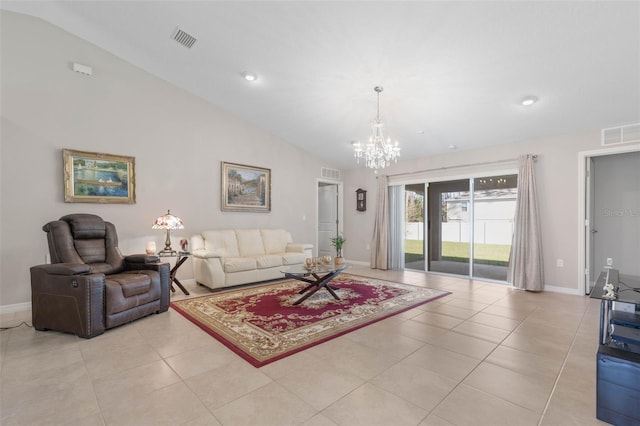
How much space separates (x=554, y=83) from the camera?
3.52m

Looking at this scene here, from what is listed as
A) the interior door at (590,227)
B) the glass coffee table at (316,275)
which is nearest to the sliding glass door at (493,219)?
the interior door at (590,227)

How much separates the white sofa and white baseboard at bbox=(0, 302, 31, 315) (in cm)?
202

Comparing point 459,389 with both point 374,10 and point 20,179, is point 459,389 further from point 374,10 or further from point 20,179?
point 20,179

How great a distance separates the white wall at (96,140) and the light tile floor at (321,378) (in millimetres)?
1452

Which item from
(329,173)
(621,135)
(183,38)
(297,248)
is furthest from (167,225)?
(621,135)

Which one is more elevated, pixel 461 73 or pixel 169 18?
pixel 169 18

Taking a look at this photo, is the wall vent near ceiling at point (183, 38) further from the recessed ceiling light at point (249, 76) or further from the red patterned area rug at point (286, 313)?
the red patterned area rug at point (286, 313)

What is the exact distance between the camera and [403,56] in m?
3.37

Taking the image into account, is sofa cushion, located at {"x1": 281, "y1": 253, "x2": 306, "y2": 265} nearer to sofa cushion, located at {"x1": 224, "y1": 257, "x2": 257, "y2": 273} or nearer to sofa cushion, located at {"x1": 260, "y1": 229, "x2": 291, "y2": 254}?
sofa cushion, located at {"x1": 260, "y1": 229, "x2": 291, "y2": 254}

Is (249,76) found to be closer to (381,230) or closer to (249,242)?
(249,242)

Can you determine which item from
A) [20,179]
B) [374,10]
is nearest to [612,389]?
[374,10]

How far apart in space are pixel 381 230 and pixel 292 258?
7.95 ft

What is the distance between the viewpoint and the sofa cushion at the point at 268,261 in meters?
4.93

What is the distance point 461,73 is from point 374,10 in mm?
1430
